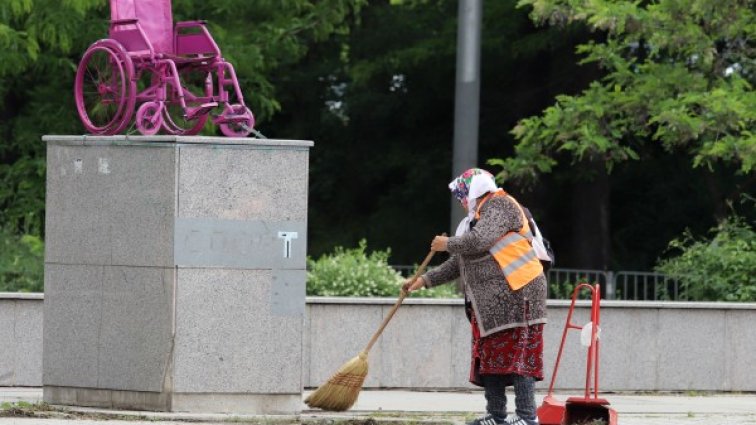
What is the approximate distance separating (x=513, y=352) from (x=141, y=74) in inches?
148

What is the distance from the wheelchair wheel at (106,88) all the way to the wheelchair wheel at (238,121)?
722 millimetres

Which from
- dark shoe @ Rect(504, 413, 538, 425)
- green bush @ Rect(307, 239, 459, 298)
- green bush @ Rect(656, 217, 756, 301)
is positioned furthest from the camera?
green bush @ Rect(656, 217, 756, 301)

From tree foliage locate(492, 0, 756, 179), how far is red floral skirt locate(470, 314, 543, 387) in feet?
24.2

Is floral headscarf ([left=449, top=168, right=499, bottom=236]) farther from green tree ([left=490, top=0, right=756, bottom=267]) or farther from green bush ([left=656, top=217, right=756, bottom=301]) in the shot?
green tree ([left=490, top=0, right=756, bottom=267])

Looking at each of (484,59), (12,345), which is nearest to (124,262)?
(12,345)

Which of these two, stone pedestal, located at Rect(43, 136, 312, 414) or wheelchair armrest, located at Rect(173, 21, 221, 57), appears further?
wheelchair armrest, located at Rect(173, 21, 221, 57)

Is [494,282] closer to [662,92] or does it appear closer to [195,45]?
[195,45]

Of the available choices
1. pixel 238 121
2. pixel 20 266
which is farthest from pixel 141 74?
pixel 20 266

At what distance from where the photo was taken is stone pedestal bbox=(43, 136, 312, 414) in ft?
34.9

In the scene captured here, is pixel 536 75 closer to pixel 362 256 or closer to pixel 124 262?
pixel 362 256

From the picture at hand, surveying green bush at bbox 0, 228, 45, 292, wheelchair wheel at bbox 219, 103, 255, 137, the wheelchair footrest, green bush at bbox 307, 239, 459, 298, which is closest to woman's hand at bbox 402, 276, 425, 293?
wheelchair wheel at bbox 219, 103, 255, 137

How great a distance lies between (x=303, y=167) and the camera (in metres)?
10.9

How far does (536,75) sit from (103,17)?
25.4 feet

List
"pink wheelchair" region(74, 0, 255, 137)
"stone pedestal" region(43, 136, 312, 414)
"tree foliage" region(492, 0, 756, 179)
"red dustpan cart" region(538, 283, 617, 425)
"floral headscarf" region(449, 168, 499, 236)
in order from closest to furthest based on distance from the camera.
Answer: "floral headscarf" region(449, 168, 499, 236) → "red dustpan cart" region(538, 283, 617, 425) → "stone pedestal" region(43, 136, 312, 414) → "pink wheelchair" region(74, 0, 255, 137) → "tree foliage" region(492, 0, 756, 179)
